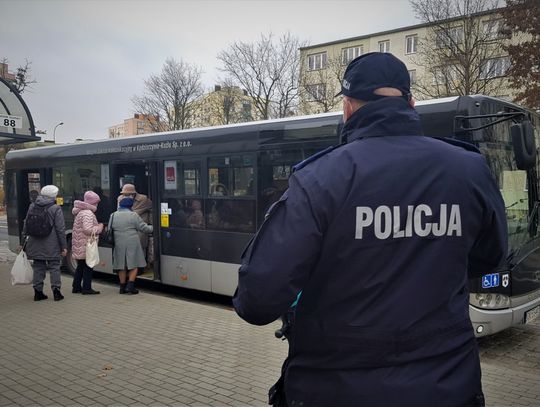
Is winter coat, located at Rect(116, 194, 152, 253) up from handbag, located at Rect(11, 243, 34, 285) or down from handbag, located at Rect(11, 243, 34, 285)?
up

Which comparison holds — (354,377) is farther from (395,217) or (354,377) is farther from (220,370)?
(220,370)

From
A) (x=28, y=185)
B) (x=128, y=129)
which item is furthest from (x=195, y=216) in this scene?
(x=128, y=129)

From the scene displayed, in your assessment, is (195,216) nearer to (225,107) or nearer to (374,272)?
(374,272)

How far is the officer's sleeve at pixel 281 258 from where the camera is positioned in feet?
5.35

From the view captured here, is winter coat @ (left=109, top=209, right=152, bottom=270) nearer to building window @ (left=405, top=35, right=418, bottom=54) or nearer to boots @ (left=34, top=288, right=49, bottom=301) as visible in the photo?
boots @ (left=34, top=288, right=49, bottom=301)

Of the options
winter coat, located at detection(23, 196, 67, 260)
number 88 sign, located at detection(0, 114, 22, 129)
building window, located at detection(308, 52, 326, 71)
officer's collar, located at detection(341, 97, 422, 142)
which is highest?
building window, located at detection(308, 52, 326, 71)

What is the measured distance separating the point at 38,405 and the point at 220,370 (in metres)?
1.69

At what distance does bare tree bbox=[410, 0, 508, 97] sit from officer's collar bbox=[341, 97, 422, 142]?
66.4 feet

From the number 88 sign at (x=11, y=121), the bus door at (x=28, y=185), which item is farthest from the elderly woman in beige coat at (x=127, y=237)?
the bus door at (x=28, y=185)

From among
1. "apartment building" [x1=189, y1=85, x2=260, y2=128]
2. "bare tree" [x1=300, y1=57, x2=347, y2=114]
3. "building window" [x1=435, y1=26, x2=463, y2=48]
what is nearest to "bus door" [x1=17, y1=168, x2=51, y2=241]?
"building window" [x1=435, y1=26, x2=463, y2=48]

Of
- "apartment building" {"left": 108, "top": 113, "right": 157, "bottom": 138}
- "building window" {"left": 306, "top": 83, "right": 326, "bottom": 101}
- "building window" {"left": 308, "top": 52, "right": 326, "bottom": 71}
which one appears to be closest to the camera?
"building window" {"left": 306, "top": 83, "right": 326, "bottom": 101}

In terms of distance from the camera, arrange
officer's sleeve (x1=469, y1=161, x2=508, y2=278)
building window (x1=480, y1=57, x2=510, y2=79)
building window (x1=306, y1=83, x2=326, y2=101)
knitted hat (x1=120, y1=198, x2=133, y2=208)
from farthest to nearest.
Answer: building window (x1=306, y1=83, x2=326, y2=101)
building window (x1=480, y1=57, x2=510, y2=79)
knitted hat (x1=120, y1=198, x2=133, y2=208)
officer's sleeve (x1=469, y1=161, x2=508, y2=278)

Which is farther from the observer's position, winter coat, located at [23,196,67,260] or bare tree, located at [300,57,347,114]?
bare tree, located at [300,57,347,114]

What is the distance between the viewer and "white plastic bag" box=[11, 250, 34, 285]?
803cm
